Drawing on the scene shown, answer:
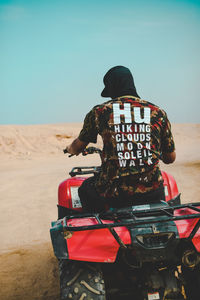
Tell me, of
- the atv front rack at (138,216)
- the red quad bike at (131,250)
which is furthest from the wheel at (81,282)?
the atv front rack at (138,216)

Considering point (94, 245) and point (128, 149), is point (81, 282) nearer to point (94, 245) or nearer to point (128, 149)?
point (94, 245)

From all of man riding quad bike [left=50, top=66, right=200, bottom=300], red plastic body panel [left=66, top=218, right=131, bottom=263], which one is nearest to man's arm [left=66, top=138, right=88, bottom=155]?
man riding quad bike [left=50, top=66, right=200, bottom=300]

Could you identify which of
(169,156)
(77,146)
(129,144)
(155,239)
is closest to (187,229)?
(155,239)

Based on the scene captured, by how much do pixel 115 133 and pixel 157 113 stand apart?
0.38m

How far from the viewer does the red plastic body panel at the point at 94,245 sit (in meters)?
1.79

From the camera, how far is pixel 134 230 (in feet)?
5.90

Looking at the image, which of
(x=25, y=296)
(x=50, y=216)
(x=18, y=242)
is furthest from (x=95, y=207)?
(x=50, y=216)

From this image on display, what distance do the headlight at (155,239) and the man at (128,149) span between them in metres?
0.41

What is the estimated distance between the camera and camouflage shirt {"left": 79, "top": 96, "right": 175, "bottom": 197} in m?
2.15

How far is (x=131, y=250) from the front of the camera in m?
1.85

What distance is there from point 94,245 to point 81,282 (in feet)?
0.96

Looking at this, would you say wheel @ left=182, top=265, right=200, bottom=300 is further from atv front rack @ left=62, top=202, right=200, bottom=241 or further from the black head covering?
the black head covering

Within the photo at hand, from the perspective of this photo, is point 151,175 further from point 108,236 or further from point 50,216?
point 50,216

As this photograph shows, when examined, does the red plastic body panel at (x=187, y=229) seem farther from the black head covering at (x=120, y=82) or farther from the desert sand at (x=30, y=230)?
the desert sand at (x=30, y=230)
